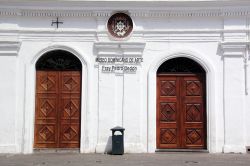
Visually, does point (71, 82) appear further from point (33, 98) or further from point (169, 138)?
point (169, 138)

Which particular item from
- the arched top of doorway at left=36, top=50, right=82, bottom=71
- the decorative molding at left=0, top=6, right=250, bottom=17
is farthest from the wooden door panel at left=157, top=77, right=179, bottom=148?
the arched top of doorway at left=36, top=50, right=82, bottom=71

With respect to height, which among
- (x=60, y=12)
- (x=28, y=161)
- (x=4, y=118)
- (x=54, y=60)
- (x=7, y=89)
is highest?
(x=60, y=12)

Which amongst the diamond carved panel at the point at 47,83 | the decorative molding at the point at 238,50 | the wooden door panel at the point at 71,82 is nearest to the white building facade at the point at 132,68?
the decorative molding at the point at 238,50

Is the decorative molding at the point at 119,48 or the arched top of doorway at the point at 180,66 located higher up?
the decorative molding at the point at 119,48

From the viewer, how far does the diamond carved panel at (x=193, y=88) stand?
1327cm

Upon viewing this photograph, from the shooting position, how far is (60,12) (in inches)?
517

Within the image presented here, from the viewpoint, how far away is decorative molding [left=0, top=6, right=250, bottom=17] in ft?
42.6

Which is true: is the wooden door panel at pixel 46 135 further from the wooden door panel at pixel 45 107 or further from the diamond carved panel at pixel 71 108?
the diamond carved panel at pixel 71 108

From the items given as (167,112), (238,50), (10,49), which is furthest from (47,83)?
(238,50)

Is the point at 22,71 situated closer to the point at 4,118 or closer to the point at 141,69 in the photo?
the point at 4,118

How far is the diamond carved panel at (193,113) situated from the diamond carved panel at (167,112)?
0.45m

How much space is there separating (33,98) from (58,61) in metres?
1.45

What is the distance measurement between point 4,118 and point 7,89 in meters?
0.92

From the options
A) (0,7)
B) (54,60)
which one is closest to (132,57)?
(54,60)
